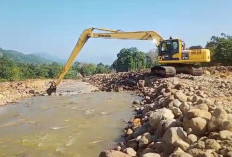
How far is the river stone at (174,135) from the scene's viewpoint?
673 cm

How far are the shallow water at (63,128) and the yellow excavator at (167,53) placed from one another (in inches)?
209

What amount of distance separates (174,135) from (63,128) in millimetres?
5482

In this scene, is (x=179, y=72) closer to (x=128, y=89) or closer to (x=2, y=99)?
(x=128, y=89)

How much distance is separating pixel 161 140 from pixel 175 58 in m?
14.1

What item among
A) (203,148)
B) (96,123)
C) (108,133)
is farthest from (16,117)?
(203,148)

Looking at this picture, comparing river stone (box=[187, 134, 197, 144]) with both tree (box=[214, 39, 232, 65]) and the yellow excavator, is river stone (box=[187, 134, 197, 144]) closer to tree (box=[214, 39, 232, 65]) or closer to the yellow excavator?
the yellow excavator

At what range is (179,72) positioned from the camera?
21.7m

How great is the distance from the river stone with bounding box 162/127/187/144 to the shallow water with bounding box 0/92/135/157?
2189mm

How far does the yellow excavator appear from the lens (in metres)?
20.6

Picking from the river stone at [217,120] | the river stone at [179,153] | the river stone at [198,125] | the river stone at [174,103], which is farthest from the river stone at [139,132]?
the river stone at [179,153]

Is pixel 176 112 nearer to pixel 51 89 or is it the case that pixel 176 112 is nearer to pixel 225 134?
pixel 225 134

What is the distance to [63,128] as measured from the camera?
11367 mm

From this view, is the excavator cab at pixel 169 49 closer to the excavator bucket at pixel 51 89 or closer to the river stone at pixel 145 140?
the excavator bucket at pixel 51 89

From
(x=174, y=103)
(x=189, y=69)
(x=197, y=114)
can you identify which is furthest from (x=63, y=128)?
(x=189, y=69)
